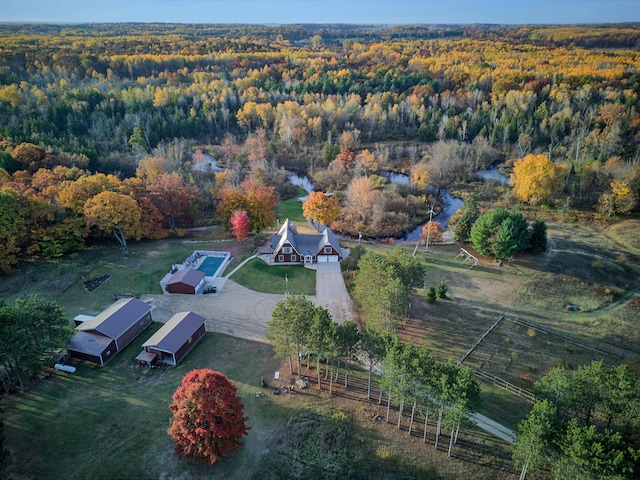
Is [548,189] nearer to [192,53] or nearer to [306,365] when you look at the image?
[306,365]

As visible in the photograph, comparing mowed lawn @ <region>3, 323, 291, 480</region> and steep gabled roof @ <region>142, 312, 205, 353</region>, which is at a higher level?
steep gabled roof @ <region>142, 312, 205, 353</region>

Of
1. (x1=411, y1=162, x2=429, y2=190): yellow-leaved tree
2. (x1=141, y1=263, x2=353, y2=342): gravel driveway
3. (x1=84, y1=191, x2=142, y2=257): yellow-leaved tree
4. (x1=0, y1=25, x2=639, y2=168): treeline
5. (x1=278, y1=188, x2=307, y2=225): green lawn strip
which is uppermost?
(x1=0, y1=25, x2=639, y2=168): treeline

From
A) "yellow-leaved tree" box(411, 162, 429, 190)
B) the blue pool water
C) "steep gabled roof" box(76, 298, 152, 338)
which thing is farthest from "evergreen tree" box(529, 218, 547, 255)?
"steep gabled roof" box(76, 298, 152, 338)

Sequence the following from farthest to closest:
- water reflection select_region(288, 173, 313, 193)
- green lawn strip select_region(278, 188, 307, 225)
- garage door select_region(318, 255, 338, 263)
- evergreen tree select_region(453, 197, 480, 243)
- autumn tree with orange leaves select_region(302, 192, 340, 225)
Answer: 1. water reflection select_region(288, 173, 313, 193)
2. green lawn strip select_region(278, 188, 307, 225)
3. autumn tree with orange leaves select_region(302, 192, 340, 225)
4. evergreen tree select_region(453, 197, 480, 243)
5. garage door select_region(318, 255, 338, 263)

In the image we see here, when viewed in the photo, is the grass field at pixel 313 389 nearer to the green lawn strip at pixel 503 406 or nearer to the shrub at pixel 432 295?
the green lawn strip at pixel 503 406

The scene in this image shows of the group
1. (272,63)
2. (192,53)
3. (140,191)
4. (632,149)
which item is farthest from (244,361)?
(192,53)

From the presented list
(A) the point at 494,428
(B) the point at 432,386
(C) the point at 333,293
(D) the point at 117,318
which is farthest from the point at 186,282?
(A) the point at 494,428

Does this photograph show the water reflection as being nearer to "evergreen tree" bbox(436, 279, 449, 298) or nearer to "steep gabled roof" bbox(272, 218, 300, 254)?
"steep gabled roof" bbox(272, 218, 300, 254)
